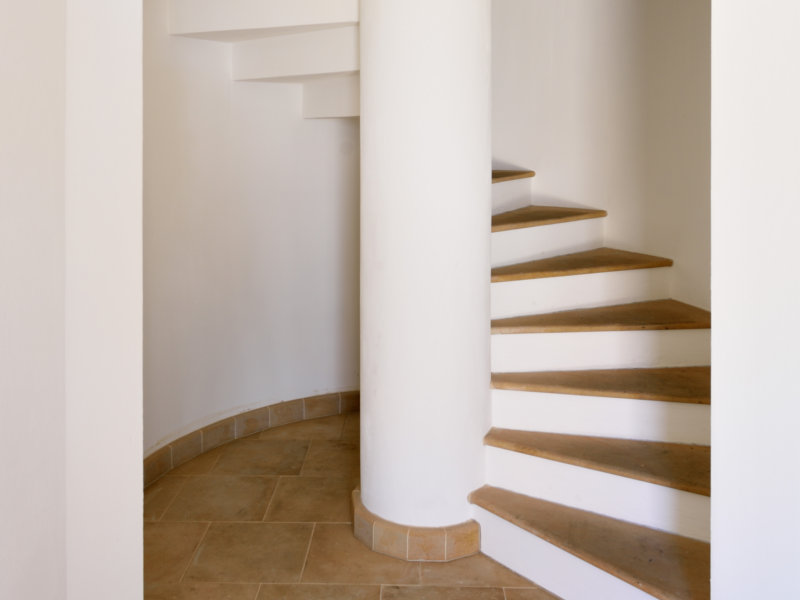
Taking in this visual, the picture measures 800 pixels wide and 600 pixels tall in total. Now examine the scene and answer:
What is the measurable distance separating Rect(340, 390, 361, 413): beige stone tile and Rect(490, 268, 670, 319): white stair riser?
5.20 ft

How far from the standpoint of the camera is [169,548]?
8.73ft

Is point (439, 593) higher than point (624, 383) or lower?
lower

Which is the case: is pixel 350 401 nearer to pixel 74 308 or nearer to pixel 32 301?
pixel 74 308

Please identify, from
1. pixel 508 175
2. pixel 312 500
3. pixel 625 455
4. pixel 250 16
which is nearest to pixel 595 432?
pixel 625 455

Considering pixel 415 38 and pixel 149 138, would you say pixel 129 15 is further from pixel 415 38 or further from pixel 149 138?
pixel 149 138

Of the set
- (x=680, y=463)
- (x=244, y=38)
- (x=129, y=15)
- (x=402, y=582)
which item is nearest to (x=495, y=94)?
(x=244, y=38)

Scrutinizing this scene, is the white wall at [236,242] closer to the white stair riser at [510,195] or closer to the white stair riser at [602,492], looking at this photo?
the white stair riser at [510,195]

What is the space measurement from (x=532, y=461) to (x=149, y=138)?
210 cm

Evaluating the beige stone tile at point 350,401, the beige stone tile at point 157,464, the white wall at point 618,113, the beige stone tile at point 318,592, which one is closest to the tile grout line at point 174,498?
the beige stone tile at point 157,464

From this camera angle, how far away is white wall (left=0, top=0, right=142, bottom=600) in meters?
1.09

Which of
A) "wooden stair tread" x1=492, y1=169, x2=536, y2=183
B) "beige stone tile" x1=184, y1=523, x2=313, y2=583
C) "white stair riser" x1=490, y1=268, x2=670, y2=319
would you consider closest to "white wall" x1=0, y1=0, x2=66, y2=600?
"beige stone tile" x1=184, y1=523, x2=313, y2=583

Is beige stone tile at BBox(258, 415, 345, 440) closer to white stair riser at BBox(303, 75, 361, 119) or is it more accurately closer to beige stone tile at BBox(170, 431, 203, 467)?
beige stone tile at BBox(170, 431, 203, 467)

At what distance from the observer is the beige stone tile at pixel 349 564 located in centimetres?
243

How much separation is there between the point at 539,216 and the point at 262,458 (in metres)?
1.82
